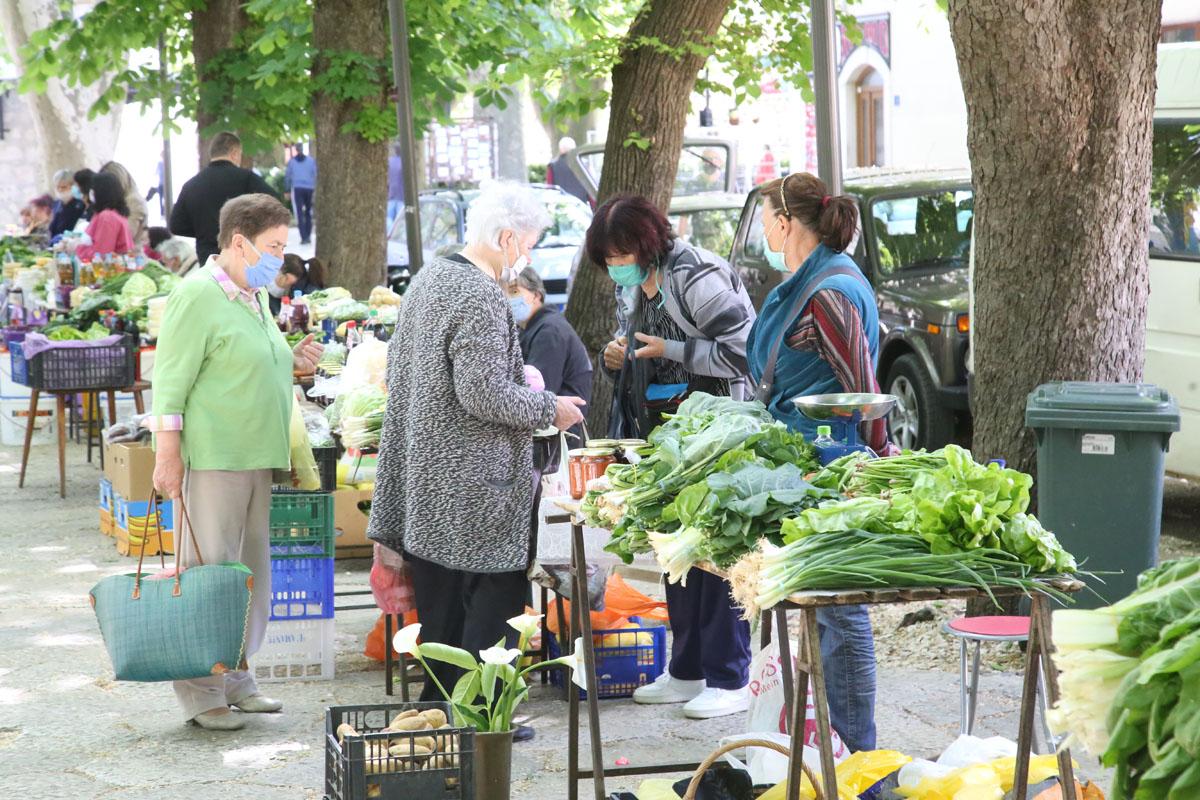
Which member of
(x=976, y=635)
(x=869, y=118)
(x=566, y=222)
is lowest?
(x=976, y=635)

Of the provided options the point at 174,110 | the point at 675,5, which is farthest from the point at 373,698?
the point at 174,110

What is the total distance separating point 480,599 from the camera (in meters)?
5.35

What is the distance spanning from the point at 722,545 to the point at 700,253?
2.54 m

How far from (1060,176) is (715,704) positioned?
2.48 metres

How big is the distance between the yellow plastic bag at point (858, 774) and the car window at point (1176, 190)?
5.45 meters

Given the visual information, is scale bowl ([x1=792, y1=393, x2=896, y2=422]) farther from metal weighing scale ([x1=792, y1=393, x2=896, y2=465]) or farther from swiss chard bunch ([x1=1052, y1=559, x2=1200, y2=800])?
swiss chard bunch ([x1=1052, y1=559, x2=1200, y2=800])

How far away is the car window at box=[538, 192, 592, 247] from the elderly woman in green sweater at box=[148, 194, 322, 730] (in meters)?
12.7

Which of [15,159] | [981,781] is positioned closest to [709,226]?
[981,781]

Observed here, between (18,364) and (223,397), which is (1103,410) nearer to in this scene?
(223,397)

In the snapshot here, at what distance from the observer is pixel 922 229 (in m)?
11.3

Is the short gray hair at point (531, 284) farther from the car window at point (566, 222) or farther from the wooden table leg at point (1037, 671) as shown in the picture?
the car window at point (566, 222)


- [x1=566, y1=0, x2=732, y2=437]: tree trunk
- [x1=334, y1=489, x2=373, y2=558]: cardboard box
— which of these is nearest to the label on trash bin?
[x1=334, y1=489, x2=373, y2=558]: cardboard box

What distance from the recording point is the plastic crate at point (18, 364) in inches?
414

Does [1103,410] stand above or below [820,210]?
below
